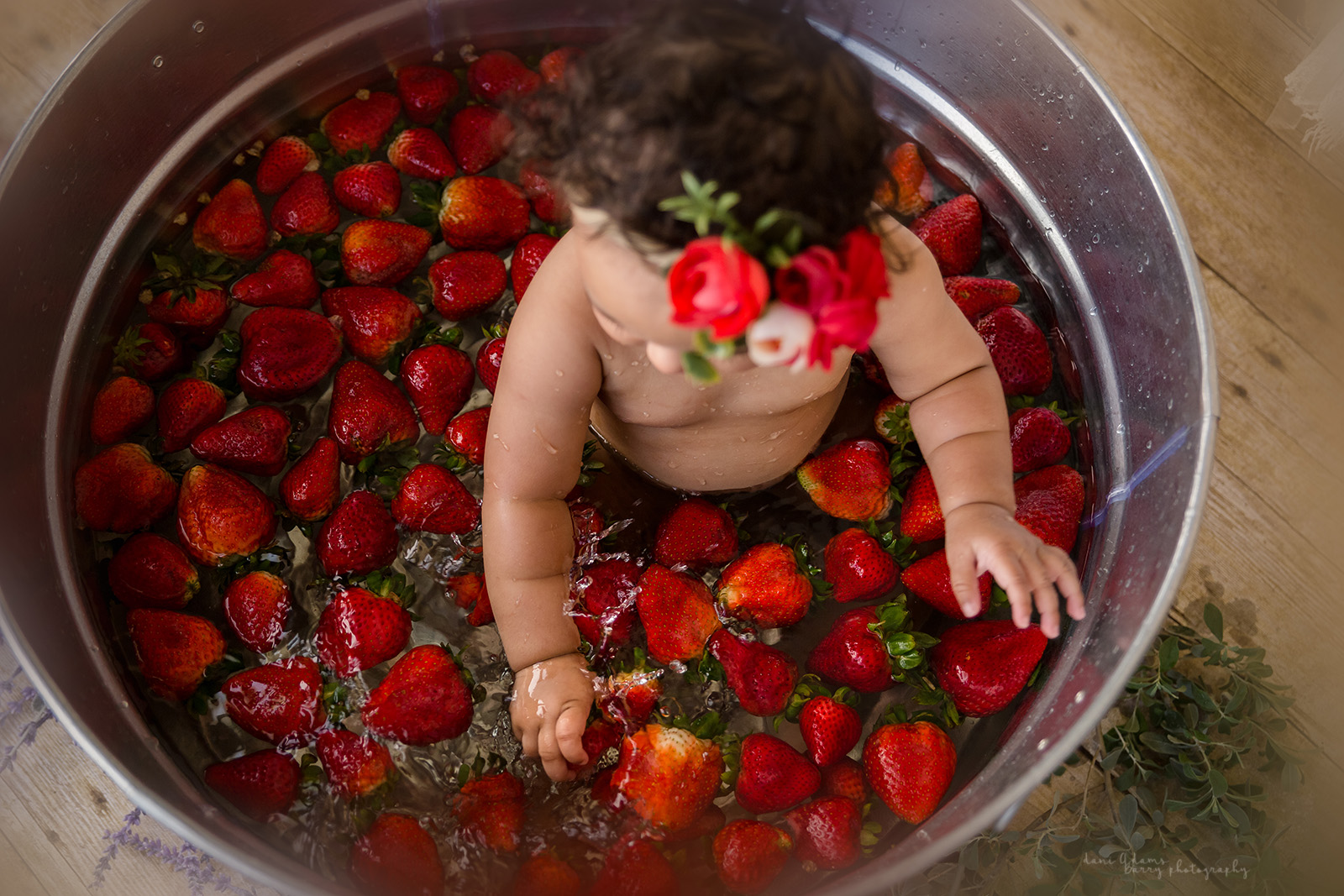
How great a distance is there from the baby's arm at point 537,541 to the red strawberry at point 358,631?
0.34 ft

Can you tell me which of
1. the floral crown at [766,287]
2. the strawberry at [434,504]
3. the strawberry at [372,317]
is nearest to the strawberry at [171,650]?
the strawberry at [434,504]

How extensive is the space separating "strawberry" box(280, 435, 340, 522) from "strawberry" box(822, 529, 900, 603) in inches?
19.6

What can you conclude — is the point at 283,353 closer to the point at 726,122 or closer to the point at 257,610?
the point at 257,610

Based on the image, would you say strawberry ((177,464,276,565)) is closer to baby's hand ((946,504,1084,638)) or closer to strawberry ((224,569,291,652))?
strawberry ((224,569,291,652))

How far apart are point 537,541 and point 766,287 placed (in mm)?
492

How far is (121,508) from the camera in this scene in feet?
3.25

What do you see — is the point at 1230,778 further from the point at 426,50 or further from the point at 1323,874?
the point at 426,50

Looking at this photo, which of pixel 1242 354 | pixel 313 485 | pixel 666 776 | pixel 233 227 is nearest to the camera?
pixel 666 776

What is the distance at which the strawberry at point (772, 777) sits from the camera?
0.91 metres

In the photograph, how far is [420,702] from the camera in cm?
92

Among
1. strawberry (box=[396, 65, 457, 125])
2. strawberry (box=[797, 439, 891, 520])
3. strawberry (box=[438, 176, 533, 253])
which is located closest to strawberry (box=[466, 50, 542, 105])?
strawberry (box=[396, 65, 457, 125])

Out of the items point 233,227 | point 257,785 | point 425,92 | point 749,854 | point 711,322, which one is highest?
point 711,322

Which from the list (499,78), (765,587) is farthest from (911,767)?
(499,78)

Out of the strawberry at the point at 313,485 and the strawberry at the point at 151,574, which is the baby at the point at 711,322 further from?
the strawberry at the point at 151,574
